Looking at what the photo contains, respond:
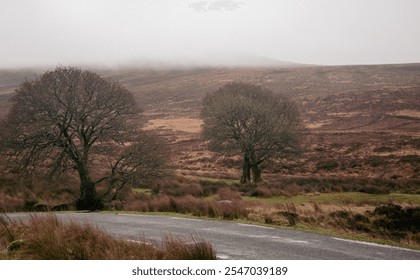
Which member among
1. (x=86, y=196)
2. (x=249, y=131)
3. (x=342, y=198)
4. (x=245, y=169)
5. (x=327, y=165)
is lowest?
(x=327, y=165)

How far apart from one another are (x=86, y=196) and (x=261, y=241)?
53.9ft

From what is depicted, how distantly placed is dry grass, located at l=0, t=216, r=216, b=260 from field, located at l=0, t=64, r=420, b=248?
5.65m

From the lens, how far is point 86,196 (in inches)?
915

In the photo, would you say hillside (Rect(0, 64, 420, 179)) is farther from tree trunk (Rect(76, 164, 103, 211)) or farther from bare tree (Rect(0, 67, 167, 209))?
tree trunk (Rect(76, 164, 103, 211))

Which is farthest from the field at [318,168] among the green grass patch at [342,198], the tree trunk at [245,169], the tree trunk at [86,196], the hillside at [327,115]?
the tree trunk at [245,169]

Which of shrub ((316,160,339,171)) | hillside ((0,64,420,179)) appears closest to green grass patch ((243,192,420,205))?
hillside ((0,64,420,179))

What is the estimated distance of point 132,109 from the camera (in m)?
25.1

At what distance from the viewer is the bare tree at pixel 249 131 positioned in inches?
1428

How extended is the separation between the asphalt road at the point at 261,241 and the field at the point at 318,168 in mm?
1600

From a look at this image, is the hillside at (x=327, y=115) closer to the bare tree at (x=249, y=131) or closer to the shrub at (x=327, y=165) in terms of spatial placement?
the shrub at (x=327, y=165)

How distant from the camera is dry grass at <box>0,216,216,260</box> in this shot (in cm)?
689

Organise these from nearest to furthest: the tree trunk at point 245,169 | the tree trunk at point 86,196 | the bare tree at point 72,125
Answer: the bare tree at point 72,125
the tree trunk at point 86,196
the tree trunk at point 245,169

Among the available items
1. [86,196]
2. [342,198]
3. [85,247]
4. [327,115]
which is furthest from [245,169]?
[327,115]

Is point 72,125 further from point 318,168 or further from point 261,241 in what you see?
point 318,168
